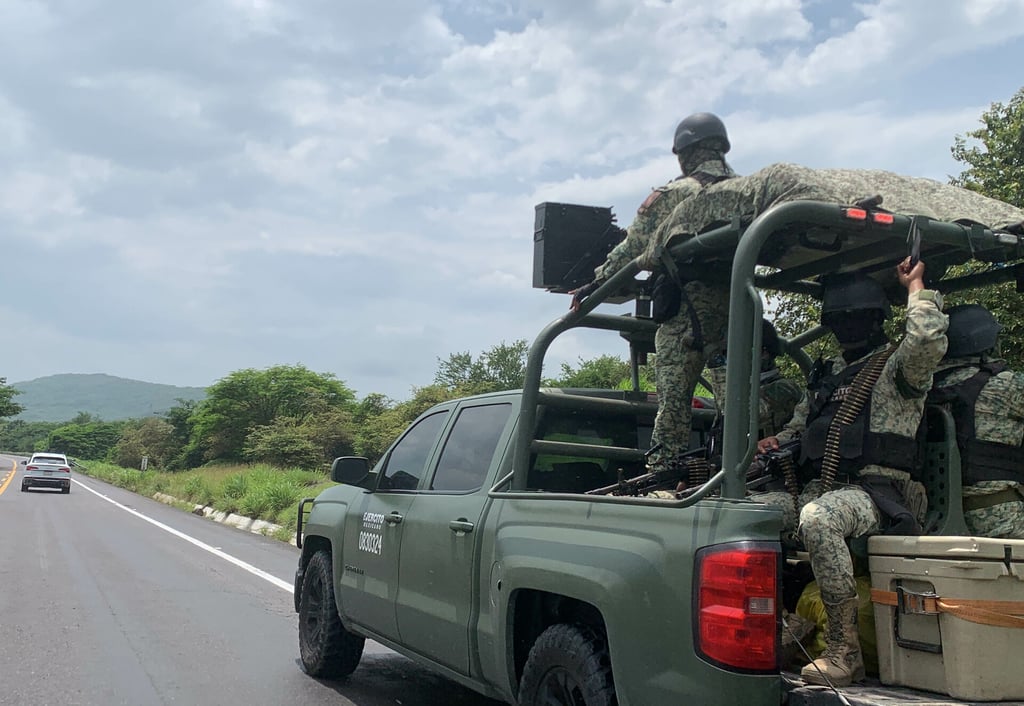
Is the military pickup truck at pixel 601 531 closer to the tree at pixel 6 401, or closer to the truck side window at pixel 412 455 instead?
the truck side window at pixel 412 455

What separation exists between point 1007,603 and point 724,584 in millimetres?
800

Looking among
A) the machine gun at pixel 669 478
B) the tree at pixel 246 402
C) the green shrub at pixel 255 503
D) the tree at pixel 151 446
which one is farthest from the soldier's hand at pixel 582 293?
the tree at pixel 151 446

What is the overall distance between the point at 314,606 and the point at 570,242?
120 inches

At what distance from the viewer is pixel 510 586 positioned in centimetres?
383

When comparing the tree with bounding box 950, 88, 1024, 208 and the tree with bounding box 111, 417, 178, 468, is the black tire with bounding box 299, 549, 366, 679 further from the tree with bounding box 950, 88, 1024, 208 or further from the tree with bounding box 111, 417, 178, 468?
the tree with bounding box 111, 417, 178, 468

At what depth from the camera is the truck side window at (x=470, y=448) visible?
183 inches

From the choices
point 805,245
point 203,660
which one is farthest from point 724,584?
point 203,660

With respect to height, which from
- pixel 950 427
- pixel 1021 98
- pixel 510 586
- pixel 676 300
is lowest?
Result: pixel 510 586

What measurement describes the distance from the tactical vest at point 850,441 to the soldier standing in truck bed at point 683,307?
743 mm

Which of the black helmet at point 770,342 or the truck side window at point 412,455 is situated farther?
the truck side window at point 412,455

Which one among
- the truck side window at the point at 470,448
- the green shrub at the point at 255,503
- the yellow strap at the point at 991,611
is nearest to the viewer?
the yellow strap at the point at 991,611

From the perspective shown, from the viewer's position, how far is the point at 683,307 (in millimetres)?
4566

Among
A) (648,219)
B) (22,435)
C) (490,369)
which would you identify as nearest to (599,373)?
(490,369)

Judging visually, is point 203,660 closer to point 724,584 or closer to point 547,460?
point 547,460
